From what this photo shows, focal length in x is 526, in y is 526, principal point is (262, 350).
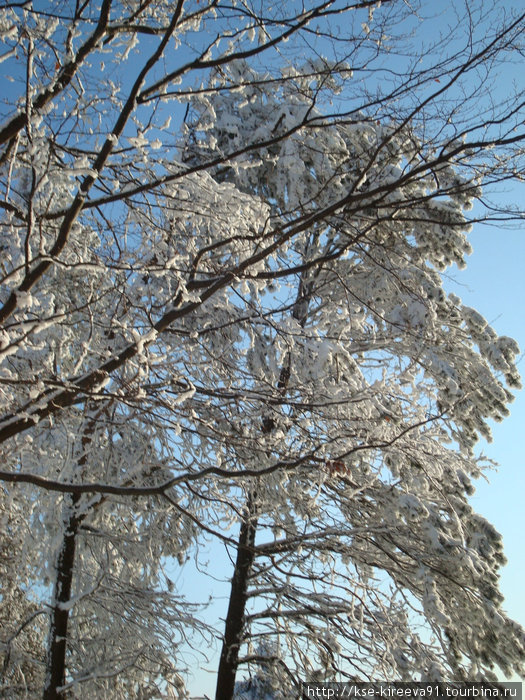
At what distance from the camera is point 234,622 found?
21.9 ft

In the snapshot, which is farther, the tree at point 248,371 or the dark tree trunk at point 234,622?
the dark tree trunk at point 234,622

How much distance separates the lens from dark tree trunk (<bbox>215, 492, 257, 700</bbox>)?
6484mm

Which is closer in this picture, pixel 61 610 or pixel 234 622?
pixel 61 610

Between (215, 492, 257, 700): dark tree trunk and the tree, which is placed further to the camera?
(215, 492, 257, 700): dark tree trunk

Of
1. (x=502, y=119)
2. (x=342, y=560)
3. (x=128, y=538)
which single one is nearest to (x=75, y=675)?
(x=128, y=538)

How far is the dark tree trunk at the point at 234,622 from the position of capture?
648 centimetres

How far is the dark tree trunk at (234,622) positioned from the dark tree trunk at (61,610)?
2.00 m

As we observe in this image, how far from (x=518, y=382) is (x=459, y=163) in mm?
4637

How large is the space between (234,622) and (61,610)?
2.45 metres

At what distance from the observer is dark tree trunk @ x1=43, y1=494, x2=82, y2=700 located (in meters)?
5.07

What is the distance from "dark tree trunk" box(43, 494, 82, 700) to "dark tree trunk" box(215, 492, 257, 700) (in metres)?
2.00

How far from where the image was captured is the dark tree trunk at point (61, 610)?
5.07 meters

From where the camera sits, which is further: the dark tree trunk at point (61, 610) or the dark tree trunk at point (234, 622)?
the dark tree trunk at point (234, 622)

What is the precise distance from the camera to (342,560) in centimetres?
591
